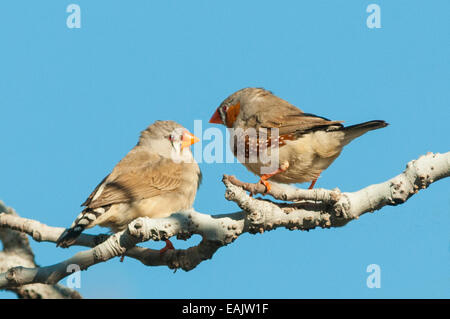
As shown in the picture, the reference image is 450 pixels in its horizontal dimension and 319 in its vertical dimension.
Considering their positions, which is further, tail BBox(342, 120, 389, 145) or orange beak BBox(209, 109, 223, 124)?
orange beak BBox(209, 109, 223, 124)

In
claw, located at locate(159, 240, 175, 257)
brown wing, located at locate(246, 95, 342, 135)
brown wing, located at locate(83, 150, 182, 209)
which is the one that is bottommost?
claw, located at locate(159, 240, 175, 257)

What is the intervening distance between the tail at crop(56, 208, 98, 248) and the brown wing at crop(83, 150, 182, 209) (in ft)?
0.31

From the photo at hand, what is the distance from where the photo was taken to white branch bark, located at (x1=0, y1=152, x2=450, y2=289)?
4152 millimetres

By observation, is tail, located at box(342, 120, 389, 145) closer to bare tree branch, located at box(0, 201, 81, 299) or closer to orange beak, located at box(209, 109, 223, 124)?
orange beak, located at box(209, 109, 223, 124)

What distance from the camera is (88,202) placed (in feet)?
18.5

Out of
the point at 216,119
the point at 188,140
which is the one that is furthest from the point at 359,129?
the point at 188,140

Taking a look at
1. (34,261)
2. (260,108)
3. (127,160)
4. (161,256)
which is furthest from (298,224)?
(34,261)

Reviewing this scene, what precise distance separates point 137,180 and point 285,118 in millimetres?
1641

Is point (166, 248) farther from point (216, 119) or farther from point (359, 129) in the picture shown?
point (359, 129)

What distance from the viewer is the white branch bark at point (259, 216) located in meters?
4.15

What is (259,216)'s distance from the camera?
4426 millimetres

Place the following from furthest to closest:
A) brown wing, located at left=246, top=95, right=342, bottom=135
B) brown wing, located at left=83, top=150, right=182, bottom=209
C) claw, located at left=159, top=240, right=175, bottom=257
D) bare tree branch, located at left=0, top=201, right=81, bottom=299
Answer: bare tree branch, located at left=0, top=201, right=81, bottom=299 → brown wing, located at left=83, top=150, right=182, bottom=209 → brown wing, located at left=246, top=95, right=342, bottom=135 → claw, located at left=159, top=240, right=175, bottom=257

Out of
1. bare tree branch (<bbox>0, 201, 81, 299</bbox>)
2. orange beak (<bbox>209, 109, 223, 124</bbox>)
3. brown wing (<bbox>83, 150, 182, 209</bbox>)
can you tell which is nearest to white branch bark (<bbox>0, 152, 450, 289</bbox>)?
brown wing (<bbox>83, 150, 182, 209</bbox>)
